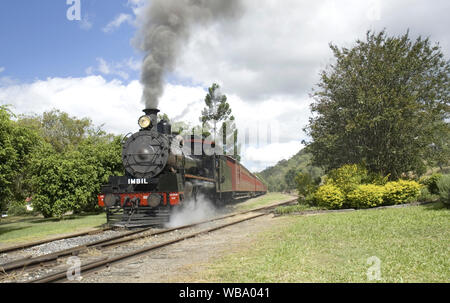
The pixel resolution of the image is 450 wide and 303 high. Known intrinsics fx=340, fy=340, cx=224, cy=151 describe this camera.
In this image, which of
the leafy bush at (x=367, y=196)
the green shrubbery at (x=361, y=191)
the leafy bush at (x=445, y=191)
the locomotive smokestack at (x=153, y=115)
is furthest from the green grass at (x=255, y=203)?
the leafy bush at (x=445, y=191)

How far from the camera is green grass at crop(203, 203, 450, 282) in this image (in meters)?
4.93

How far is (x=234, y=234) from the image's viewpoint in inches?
393

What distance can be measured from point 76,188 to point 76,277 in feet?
46.6

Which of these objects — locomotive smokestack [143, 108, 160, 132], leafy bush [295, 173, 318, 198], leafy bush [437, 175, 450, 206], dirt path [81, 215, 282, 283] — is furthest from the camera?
leafy bush [295, 173, 318, 198]

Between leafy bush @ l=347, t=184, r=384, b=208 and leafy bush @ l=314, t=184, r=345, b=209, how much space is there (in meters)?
0.40

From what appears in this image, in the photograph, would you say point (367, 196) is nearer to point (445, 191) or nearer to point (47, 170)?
point (445, 191)

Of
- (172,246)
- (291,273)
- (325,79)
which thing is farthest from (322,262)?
(325,79)

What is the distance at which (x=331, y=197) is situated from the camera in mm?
14469

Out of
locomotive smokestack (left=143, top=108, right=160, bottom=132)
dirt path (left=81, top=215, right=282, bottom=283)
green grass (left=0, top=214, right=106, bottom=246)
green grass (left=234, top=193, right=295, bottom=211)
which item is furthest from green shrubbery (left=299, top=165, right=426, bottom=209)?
green grass (left=0, top=214, right=106, bottom=246)

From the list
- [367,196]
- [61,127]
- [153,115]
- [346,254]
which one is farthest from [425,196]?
[61,127]

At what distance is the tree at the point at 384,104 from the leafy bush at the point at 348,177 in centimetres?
88

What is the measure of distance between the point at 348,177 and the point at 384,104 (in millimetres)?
3784

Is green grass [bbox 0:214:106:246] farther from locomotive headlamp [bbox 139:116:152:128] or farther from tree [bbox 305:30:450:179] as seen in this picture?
tree [bbox 305:30:450:179]
